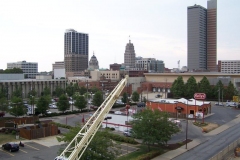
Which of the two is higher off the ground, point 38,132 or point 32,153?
point 38,132

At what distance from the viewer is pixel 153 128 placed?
3253cm

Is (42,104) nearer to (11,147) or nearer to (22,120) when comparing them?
(22,120)

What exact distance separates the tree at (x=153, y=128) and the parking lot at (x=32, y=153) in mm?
10722

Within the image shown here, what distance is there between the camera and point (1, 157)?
3212 cm

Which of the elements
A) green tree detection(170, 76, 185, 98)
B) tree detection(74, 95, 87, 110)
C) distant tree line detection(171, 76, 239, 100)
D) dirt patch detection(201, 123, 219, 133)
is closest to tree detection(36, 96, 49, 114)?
tree detection(74, 95, 87, 110)

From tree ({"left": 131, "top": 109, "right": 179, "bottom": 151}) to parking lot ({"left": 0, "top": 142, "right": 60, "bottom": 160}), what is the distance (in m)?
10.7

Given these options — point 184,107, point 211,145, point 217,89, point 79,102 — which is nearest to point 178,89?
point 217,89

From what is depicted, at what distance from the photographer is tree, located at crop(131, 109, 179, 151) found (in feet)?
106

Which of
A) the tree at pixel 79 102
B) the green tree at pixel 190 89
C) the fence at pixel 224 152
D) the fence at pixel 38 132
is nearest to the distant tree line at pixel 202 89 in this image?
the green tree at pixel 190 89

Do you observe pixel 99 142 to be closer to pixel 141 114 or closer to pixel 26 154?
pixel 141 114

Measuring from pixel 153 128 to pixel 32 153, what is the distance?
50.0 ft

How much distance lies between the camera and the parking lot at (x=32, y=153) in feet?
105

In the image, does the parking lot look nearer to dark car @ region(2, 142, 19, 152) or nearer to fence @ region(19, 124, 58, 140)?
dark car @ region(2, 142, 19, 152)

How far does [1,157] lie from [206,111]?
44.8m
